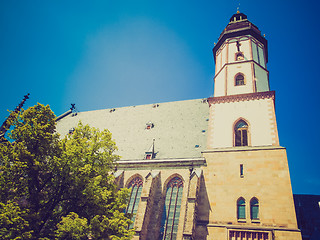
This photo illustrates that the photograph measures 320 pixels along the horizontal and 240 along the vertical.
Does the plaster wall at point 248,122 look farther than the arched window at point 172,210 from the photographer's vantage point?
Yes

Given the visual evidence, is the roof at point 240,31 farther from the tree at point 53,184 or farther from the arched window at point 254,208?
the tree at point 53,184

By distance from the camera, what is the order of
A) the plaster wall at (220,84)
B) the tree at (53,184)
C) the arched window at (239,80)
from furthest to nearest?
the plaster wall at (220,84) → the arched window at (239,80) → the tree at (53,184)

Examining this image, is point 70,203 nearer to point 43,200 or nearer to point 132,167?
point 43,200

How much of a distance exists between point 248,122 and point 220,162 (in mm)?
3830

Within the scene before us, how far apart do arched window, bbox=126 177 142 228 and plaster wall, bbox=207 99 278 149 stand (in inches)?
230

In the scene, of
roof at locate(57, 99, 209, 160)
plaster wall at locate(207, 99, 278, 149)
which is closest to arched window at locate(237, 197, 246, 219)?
plaster wall at locate(207, 99, 278, 149)

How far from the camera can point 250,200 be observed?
14562 millimetres

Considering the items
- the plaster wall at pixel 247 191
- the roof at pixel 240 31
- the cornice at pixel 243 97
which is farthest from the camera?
the roof at pixel 240 31

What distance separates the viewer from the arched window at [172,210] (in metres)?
15.0

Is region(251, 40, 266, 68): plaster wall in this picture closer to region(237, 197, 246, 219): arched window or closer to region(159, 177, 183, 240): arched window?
region(237, 197, 246, 219): arched window

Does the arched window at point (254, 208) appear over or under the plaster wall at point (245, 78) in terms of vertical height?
under

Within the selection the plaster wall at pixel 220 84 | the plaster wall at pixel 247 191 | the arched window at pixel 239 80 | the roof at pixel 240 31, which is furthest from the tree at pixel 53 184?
the roof at pixel 240 31

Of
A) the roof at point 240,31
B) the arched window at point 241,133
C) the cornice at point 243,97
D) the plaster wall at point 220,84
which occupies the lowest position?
the arched window at point 241,133

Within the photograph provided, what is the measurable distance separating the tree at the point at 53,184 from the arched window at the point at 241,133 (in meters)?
9.63
